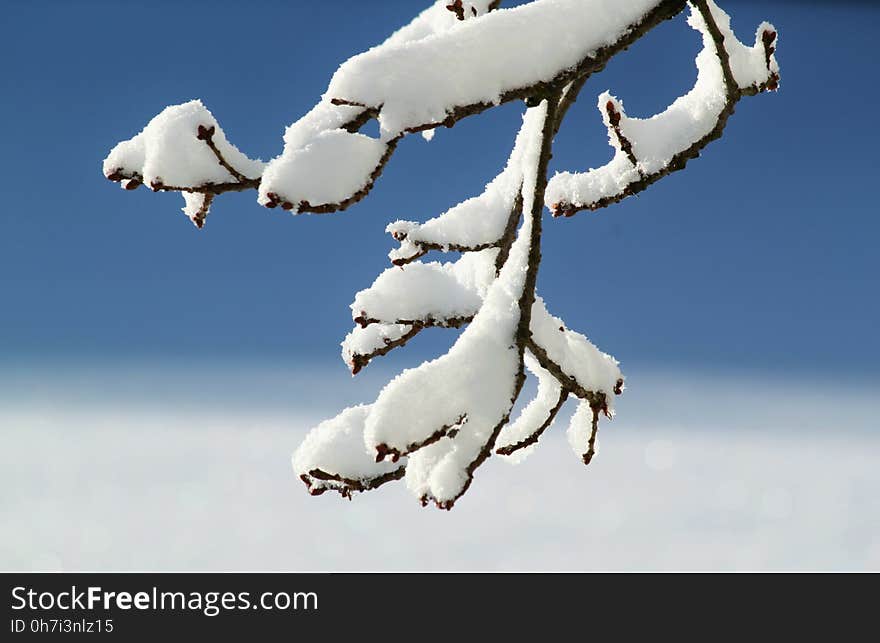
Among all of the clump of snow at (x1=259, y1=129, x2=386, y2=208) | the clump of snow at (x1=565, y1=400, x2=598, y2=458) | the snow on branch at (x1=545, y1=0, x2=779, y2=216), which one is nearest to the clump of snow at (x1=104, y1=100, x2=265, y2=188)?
the clump of snow at (x1=259, y1=129, x2=386, y2=208)

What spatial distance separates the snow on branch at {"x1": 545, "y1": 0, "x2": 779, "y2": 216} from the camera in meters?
2.31

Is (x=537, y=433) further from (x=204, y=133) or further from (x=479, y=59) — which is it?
(x=204, y=133)

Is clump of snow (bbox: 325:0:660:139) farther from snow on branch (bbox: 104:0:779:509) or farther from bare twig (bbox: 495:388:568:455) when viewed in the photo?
bare twig (bbox: 495:388:568:455)

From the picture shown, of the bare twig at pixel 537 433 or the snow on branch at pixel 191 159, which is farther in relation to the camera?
the bare twig at pixel 537 433

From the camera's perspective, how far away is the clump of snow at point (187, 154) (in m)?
1.89

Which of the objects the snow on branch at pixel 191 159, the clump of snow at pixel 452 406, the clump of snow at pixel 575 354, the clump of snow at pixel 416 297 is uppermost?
the snow on branch at pixel 191 159

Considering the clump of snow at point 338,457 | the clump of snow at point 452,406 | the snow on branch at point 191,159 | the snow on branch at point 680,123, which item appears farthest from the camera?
the snow on branch at point 680,123

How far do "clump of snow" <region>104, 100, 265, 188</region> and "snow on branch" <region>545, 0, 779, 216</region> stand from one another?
0.97 meters

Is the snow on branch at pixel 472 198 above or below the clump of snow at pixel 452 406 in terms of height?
above

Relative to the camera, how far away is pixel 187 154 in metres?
1.90

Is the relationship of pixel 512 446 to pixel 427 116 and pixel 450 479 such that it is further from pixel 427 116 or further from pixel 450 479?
pixel 427 116

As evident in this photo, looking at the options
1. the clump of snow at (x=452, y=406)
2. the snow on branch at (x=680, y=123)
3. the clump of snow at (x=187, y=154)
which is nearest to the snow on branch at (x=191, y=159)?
the clump of snow at (x=187, y=154)

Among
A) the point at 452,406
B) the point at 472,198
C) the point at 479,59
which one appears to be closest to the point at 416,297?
the point at 472,198

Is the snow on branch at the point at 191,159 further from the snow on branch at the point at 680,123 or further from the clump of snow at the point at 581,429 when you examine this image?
the clump of snow at the point at 581,429
